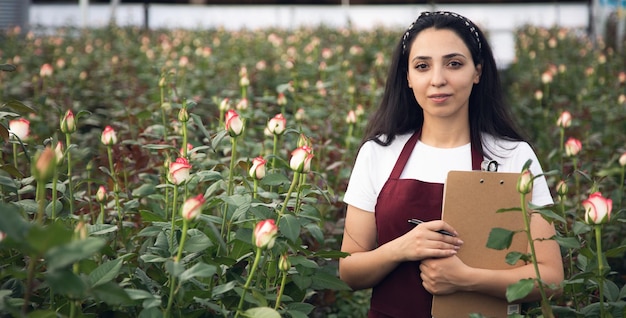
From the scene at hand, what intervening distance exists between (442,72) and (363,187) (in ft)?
0.99

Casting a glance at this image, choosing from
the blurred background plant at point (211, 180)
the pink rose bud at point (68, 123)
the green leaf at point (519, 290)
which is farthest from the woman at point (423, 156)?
the pink rose bud at point (68, 123)

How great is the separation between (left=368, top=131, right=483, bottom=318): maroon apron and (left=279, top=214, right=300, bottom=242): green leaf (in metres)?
0.39

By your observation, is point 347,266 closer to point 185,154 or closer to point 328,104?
point 185,154

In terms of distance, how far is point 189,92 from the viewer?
12.6ft

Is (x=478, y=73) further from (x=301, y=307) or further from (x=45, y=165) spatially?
(x=45, y=165)

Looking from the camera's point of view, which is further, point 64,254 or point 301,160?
point 301,160

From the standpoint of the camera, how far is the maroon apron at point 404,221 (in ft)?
5.44

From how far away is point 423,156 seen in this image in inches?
68.6

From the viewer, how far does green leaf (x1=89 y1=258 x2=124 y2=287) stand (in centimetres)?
112

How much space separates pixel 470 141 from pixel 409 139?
0.44 feet

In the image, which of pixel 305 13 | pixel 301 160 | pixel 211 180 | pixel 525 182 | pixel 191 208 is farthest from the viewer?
pixel 305 13

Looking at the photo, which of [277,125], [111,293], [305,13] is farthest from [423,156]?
[305,13]

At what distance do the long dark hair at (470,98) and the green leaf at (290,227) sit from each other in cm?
50

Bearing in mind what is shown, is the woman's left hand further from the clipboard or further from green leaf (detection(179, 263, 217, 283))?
green leaf (detection(179, 263, 217, 283))
